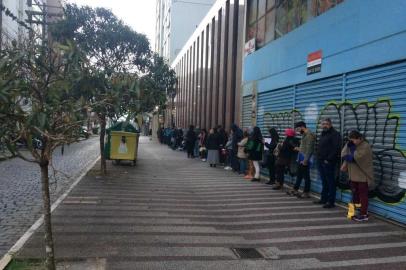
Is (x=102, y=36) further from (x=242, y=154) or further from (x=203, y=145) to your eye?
(x=203, y=145)

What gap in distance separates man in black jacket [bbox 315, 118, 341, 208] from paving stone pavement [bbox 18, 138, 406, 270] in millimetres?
378

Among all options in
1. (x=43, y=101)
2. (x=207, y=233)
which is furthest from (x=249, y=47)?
(x=43, y=101)

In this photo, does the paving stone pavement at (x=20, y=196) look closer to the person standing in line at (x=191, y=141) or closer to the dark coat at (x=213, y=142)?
the dark coat at (x=213, y=142)

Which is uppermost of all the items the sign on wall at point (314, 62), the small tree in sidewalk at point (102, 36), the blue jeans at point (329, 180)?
Result: the small tree in sidewalk at point (102, 36)

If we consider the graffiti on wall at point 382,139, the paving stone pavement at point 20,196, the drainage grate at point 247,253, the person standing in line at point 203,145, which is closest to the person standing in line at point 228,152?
the person standing in line at point 203,145

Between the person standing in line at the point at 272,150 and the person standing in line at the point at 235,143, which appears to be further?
the person standing in line at the point at 235,143

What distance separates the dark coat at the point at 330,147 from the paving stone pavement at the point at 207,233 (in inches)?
39.0

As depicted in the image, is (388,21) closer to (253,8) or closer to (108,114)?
(108,114)

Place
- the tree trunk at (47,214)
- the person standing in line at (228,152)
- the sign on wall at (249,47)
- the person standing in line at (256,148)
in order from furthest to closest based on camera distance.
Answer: the sign on wall at (249,47) < the person standing in line at (228,152) < the person standing in line at (256,148) < the tree trunk at (47,214)

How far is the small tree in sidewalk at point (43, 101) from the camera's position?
4271 millimetres

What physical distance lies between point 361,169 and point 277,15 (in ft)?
27.1

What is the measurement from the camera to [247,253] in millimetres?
6352

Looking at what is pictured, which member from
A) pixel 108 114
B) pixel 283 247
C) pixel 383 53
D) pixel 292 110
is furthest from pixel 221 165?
pixel 108 114

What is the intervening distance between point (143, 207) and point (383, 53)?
521 centimetres
